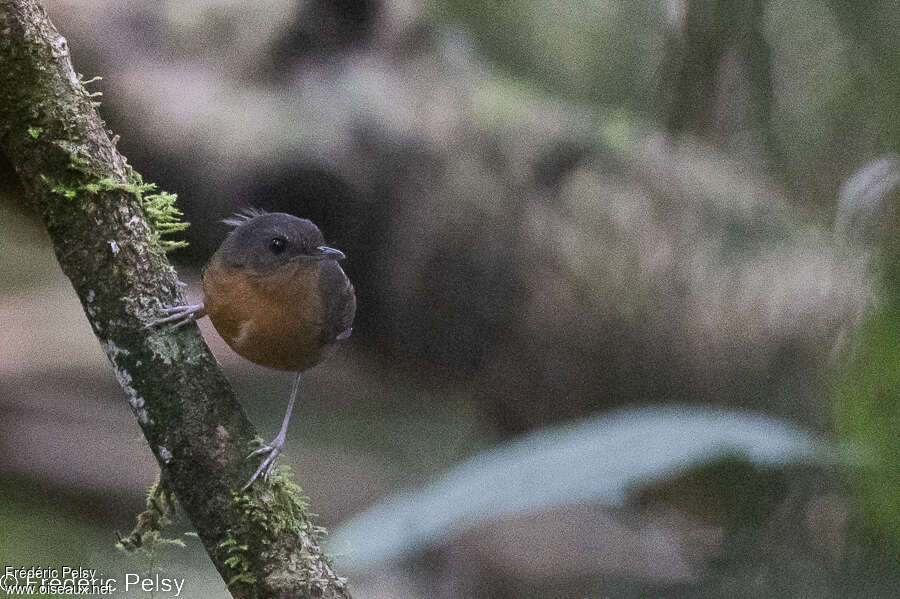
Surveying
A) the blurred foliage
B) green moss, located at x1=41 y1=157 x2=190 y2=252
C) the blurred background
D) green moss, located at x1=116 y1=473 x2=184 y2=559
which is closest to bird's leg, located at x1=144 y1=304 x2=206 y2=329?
green moss, located at x1=41 y1=157 x2=190 y2=252

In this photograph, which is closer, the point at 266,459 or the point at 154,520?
the point at 266,459

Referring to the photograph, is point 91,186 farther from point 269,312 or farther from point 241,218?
point 241,218

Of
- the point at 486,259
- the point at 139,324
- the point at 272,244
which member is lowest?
the point at 139,324

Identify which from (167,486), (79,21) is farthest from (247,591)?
(79,21)

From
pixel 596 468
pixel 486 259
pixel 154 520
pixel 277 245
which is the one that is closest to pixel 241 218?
pixel 277 245

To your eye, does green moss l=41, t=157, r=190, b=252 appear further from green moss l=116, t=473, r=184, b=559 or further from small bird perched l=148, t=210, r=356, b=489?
green moss l=116, t=473, r=184, b=559

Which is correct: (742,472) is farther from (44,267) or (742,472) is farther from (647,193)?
(44,267)
